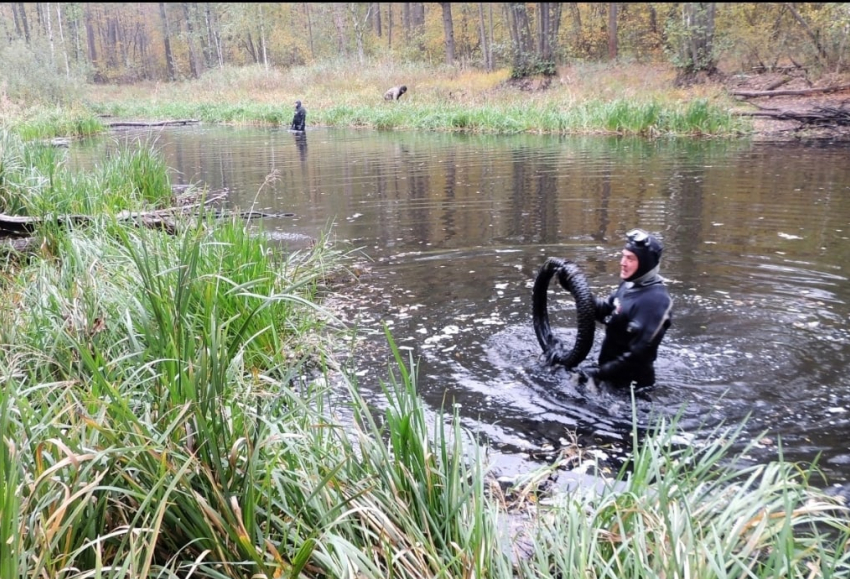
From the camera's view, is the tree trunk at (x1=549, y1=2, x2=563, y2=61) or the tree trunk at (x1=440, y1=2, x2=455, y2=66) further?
the tree trunk at (x1=440, y1=2, x2=455, y2=66)

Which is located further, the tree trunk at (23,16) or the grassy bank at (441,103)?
the tree trunk at (23,16)

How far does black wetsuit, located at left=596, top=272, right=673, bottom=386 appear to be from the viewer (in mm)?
4273

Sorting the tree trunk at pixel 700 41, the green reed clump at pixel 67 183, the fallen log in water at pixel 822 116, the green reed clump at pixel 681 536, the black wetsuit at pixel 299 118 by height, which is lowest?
the green reed clump at pixel 681 536

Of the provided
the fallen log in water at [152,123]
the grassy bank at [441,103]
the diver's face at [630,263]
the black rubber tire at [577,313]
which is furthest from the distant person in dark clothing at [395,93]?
the diver's face at [630,263]

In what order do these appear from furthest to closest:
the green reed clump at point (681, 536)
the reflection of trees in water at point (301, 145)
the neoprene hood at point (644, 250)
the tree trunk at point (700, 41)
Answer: the tree trunk at point (700, 41) < the reflection of trees in water at point (301, 145) < the neoprene hood at point (644, 250) < the green reed clump at point (681, 536)

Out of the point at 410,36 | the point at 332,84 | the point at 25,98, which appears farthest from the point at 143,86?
the point at 25,98

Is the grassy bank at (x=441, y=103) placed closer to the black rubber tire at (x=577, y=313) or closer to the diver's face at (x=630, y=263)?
the black rubber tire at (x=577, y=313)

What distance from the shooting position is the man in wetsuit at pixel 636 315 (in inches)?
167

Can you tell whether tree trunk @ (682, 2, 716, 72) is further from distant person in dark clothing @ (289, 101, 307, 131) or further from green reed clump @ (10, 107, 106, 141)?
green reed clump @ (10, 107, 106, 141)

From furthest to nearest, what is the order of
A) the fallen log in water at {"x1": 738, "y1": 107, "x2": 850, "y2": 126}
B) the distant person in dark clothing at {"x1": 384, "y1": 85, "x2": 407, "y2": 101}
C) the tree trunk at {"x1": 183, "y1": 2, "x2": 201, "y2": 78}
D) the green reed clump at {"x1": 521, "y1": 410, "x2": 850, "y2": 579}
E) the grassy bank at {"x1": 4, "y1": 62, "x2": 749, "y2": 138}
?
the tree trunk at {"x1": 183, "y1": 2, "x2": 201, "y2": 78} → the distant person in dark clothing at {"x1": 384, "y1": 85, "x2": 407, "y2": 101} → the grassy bank at {"x1": 4, "y1": 62, "x2": 749, "y2": 138} → the fallen log in water at {"x1": 738, "y1": 107, "x2": 850, "y2": 126} → the green reed clump at {"x1": 521, "y1": 410, "x2": 850, "y2": 579}

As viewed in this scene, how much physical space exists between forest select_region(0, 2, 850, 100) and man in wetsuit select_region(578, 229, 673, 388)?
78.6ft

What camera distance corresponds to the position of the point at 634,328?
431 cm

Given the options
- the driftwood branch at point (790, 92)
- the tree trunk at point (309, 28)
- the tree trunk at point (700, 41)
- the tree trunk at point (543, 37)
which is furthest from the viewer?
the tree trunk at point (309, 28)

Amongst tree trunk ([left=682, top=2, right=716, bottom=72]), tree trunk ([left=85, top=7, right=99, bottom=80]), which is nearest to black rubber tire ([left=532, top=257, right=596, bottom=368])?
tree trunk ([left=682, top=2, right=716, bottom=72])
